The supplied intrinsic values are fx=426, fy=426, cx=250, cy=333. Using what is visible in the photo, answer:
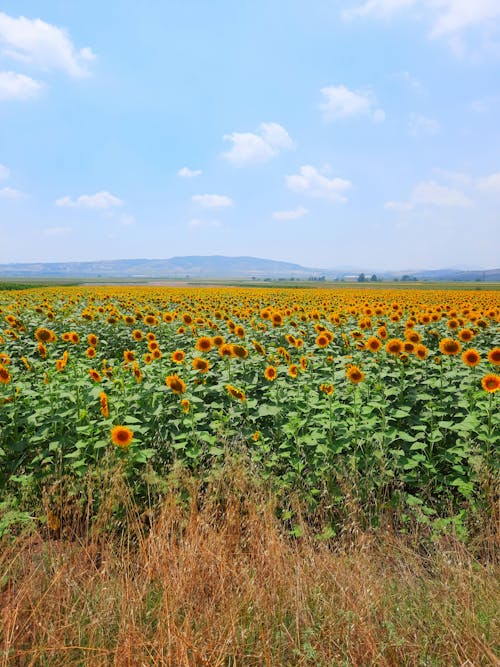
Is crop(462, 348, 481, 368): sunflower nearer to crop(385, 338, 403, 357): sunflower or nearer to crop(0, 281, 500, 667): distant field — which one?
crop(0, 281, 500, 667): distant field

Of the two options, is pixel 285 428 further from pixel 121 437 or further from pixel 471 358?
pixel 471 358

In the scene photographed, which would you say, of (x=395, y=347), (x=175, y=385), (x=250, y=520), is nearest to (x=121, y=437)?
(x=175, y=385)

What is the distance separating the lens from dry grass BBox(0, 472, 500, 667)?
6.85 feet

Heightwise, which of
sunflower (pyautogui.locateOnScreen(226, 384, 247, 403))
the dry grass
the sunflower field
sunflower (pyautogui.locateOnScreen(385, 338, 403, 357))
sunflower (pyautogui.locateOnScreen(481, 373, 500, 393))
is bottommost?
the dry grass

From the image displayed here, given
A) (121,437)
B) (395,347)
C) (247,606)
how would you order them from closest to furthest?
(247,606)
(121,437)
(395,347)

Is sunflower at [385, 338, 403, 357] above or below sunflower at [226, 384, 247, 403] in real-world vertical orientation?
above

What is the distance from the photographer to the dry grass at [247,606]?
2.09 meters

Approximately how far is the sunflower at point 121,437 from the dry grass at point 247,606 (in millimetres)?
766

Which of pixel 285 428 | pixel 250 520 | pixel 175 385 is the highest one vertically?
pixel 175 385

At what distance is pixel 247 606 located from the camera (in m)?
2.40

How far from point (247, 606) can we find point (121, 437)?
1.75m

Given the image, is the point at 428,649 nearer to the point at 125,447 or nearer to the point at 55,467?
the point at 125,447

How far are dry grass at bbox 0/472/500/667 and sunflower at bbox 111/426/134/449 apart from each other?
0.77 metres

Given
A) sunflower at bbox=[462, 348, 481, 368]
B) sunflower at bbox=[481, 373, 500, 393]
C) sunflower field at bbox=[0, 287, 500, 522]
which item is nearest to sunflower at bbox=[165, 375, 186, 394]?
sunflower field at bbox=[0, 287, 500, 522]
